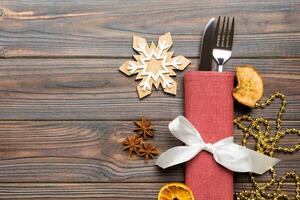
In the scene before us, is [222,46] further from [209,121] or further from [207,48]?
[209,121]

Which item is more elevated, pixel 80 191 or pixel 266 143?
pixel 266 143

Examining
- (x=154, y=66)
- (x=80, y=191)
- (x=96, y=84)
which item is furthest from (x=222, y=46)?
(x=80, y=191)

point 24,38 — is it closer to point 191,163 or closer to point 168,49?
point 168,49

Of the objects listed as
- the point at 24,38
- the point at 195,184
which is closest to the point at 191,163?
the point at 195,184

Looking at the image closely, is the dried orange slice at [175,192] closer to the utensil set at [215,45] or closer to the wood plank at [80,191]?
the wood plank at [80,191]

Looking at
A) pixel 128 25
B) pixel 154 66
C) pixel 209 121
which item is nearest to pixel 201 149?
pixel 209 121

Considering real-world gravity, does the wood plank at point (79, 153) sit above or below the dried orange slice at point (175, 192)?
above

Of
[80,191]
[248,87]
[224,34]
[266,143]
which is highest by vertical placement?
[224,34]

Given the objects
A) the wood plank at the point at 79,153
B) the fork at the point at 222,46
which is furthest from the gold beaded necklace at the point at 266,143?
the fork at the point at 222,46
